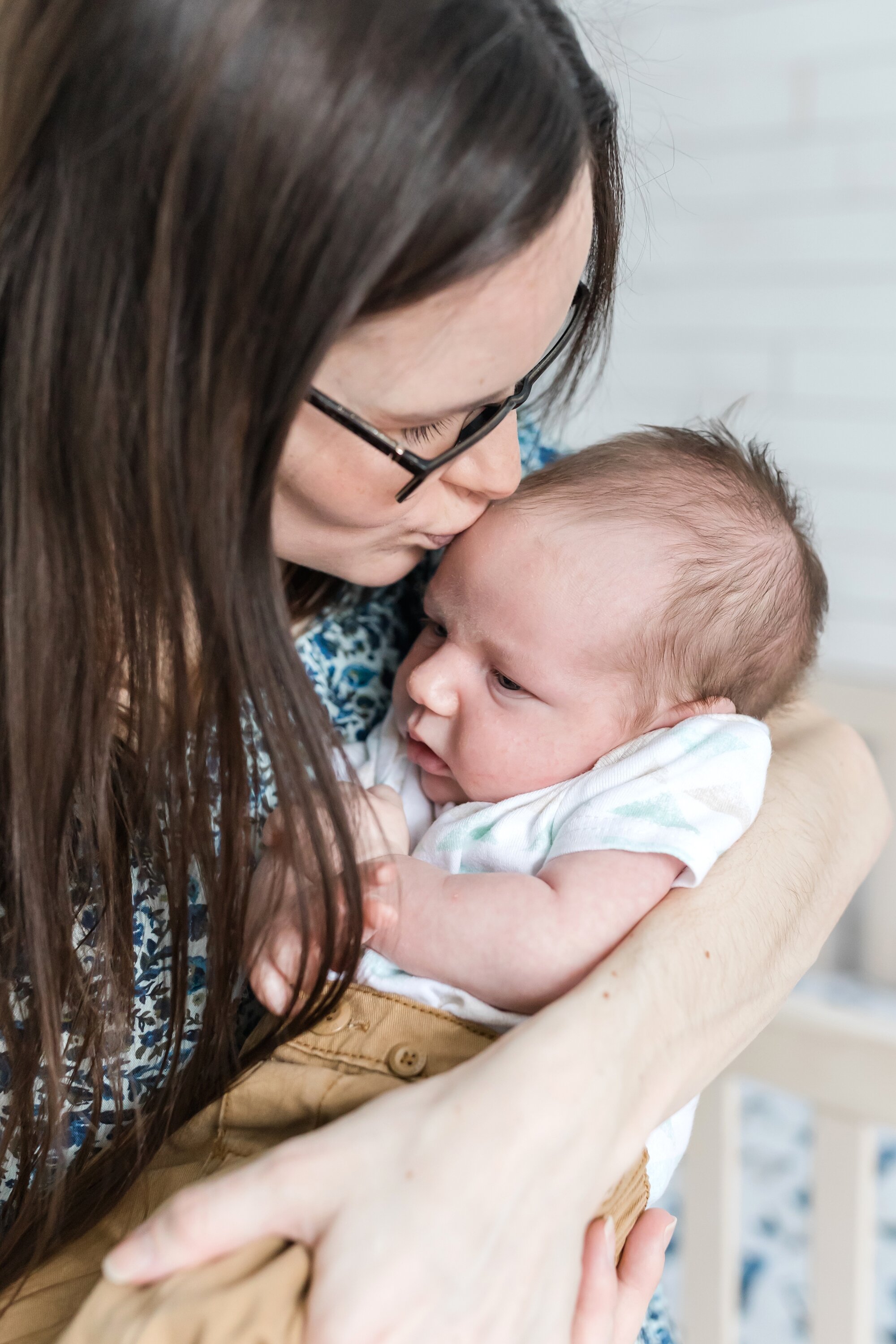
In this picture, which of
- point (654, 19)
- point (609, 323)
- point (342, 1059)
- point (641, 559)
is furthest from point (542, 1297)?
point (654, 19)

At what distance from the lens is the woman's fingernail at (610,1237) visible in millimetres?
705

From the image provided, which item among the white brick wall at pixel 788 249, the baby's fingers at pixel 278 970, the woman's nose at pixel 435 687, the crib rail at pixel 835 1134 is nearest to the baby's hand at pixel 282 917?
the baby's fingers at pixel 278 970

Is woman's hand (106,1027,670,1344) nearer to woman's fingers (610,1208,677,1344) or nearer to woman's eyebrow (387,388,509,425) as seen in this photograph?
woman's fingers (610,1208,677,1344)

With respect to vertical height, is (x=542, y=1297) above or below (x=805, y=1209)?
above

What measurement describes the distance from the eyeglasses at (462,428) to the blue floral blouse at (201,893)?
19 cm

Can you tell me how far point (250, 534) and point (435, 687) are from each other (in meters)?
0.31

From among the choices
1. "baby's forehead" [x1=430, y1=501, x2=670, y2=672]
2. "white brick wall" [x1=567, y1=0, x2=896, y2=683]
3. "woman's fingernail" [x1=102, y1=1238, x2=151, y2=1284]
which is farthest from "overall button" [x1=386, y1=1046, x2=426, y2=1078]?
"white brick wall" [x1=567, y1=0, x2=896, y2=683]

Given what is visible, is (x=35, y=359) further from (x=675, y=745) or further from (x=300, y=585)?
(x=675, y=745)

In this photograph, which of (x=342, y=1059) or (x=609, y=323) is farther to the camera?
(x=609, y=323)

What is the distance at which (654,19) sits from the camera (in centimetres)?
194

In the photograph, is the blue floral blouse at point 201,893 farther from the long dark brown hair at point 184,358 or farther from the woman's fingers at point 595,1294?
the woman's fingers at point 595,1294

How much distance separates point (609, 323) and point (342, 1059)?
66 cm

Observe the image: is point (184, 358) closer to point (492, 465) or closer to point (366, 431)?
point (366, 431)

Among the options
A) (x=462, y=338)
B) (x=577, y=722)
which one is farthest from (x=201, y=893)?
(x=462, y=338)
